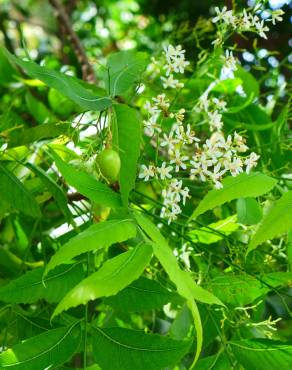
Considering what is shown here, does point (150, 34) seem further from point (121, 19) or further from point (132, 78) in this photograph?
point (132, 78)

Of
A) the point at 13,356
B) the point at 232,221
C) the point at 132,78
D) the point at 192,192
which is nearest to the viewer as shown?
the point at 13,356

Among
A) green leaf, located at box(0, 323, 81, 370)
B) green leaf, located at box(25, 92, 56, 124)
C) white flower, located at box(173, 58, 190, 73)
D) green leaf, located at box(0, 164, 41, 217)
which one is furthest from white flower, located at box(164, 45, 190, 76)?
green leaf, located at box(25, 92, 56, 124)

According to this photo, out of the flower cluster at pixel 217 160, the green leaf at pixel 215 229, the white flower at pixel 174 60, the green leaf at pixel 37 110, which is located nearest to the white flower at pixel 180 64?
the white flower at pixel 174 60

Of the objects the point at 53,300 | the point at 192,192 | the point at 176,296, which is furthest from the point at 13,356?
the point at 192,192

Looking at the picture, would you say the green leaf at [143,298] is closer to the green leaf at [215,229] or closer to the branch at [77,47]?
the green leaf at [215,229]

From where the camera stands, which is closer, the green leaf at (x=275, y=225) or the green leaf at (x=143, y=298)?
the green leaf at (x=275, y=225)

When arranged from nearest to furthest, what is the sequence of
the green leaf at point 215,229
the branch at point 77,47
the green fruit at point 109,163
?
the green fruit at point 109,163, the green leaf at point 215,229, the branch at point 77,47
